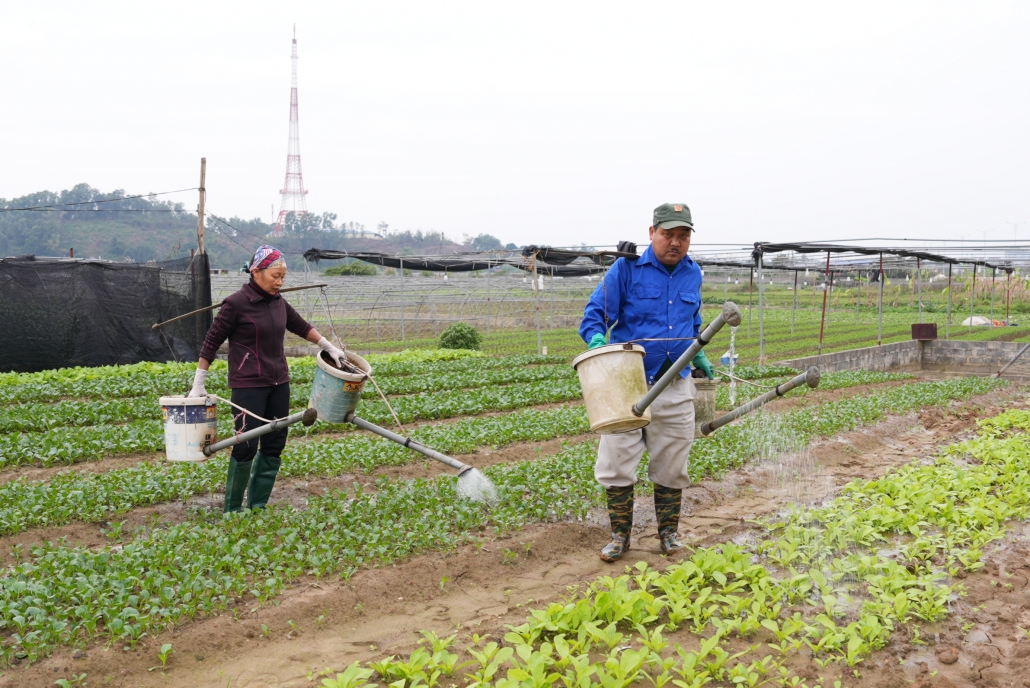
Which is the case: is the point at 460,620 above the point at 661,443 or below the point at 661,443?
below

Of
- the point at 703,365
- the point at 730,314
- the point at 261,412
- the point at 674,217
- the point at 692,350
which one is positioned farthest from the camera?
the point at 261,412

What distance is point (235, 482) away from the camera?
5164mm

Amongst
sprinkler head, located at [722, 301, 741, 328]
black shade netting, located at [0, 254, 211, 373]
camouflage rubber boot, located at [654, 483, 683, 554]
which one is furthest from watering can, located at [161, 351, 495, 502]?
black shade netting, located at [0, 254, 211, 373]

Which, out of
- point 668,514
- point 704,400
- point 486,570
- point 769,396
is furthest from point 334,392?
point 769,396

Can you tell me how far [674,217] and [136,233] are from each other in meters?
70.3

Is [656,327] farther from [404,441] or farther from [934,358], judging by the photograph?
[934,358]

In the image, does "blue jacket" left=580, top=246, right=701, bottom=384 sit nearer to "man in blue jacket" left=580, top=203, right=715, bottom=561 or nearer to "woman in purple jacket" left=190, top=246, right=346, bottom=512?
"man in blue jacket" left=580, top=203, right=715, bottom=561

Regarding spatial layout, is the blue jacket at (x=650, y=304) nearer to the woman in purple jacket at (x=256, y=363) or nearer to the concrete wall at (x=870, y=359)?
the woman in purple jacket at (x=256, y=363)

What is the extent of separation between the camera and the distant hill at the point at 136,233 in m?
59.7

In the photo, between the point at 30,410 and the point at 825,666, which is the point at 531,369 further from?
the point at 825,666

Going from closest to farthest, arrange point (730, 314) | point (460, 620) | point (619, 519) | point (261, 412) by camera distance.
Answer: point (730, 314) → point (460, 620) → point (619, 519) → point (261, 412)

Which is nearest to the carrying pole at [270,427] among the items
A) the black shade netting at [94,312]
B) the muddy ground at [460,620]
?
the muddy ground at [460,620]

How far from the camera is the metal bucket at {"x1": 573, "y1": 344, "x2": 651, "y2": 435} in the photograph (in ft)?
13.5

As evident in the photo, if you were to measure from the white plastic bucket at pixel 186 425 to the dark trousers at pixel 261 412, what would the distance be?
7.0 inches
